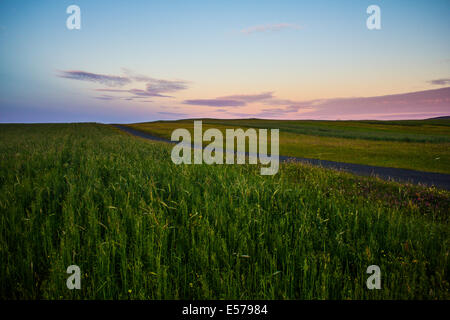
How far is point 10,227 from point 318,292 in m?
4.89

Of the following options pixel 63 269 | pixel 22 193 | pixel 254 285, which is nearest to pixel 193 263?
pixel 254 285

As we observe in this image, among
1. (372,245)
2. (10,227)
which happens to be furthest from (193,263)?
(10,227)

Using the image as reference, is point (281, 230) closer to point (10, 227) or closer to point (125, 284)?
point (125, 284)

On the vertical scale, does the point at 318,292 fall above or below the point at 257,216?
below

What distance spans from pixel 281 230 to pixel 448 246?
2691 mm

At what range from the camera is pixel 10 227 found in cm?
395

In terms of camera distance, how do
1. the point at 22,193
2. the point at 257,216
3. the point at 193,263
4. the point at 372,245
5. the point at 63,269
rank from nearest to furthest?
the point at 63,269 < the point at 193,263 < the point at 372,245 < the point at 257,216 < the point at 22,193
